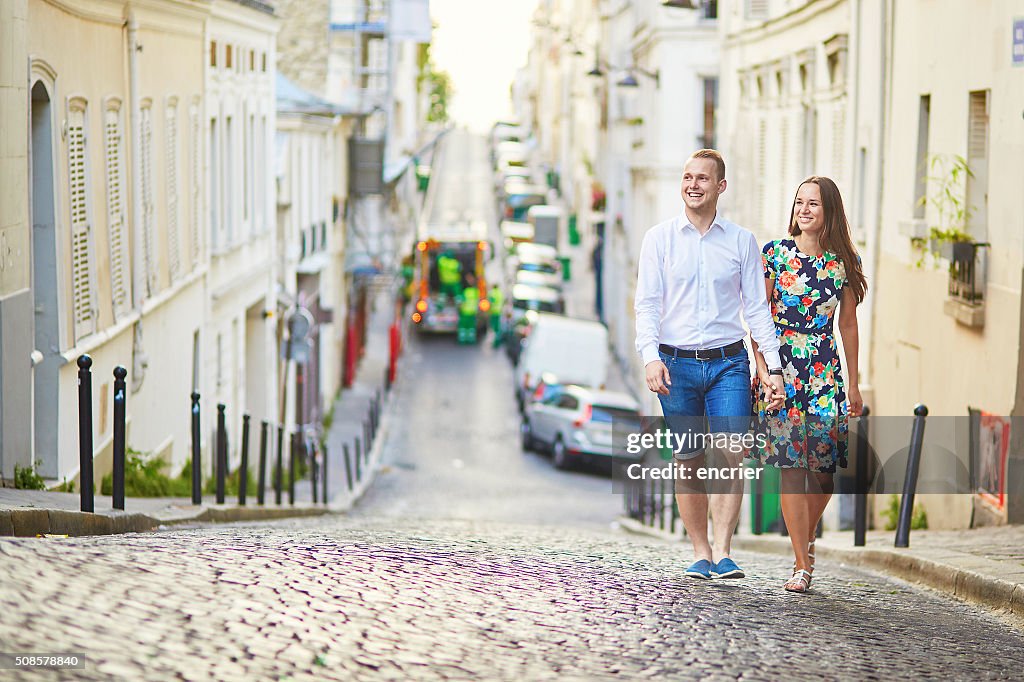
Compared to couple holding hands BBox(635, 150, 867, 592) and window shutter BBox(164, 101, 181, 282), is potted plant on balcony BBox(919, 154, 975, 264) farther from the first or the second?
window shutter BBox(164, 101, 181, 282)

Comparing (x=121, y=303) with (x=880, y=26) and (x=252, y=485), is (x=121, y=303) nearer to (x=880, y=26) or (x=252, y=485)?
(x=252, y=485)

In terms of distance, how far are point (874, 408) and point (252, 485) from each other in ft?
25.2

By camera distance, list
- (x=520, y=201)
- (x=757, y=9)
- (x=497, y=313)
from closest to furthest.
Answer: (x=757, y=9)
(x=497, y=313)
(x=520, y=201)

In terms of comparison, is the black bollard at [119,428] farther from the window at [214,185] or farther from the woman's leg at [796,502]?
the window at [214,185]

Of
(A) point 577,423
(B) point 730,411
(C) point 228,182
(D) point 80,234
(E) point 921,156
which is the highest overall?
(E) point 921,156

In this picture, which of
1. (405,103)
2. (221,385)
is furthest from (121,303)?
(405,103)

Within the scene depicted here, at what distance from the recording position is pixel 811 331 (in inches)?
298

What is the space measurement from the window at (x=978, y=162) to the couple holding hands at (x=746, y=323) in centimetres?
667

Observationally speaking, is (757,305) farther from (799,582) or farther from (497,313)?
(497,313)

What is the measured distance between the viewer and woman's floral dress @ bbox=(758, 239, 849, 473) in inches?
296

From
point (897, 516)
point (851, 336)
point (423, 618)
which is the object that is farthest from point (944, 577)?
point (897, 516)

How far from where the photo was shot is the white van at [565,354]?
35.0m

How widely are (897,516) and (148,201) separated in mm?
8022

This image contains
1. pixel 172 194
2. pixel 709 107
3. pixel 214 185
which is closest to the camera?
pixel 172 194
